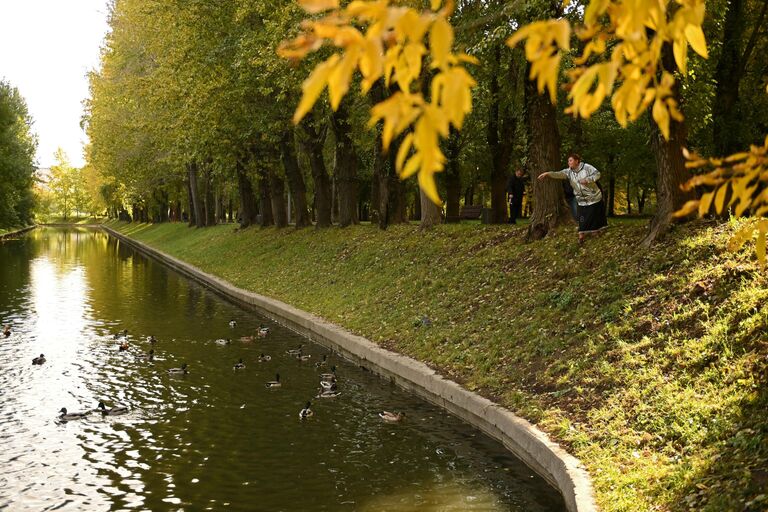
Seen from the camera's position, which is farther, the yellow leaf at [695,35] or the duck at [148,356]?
the duck at [148,356]

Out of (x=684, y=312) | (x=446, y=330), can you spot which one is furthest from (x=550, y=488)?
(x=446, y=330)

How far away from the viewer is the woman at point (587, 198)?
15344 millimetres

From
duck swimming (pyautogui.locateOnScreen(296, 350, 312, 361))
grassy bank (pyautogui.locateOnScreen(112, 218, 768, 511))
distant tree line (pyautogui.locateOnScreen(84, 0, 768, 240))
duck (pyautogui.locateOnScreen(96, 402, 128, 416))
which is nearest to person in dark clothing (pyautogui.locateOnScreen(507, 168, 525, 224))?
distant tree line (pyautogui.locateOnScreen(84, 0, 768, 240))

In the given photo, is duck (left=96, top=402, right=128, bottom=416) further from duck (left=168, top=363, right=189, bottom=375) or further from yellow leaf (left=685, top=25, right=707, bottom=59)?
yellow leaf (left=685, top=25, right=707, bottom=59)

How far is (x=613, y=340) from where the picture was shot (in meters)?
10.8

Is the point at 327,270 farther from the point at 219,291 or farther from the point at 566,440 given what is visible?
the point at 566,440

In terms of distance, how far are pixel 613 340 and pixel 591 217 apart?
5054 mm

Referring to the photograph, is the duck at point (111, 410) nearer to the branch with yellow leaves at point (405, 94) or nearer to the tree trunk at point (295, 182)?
the branch with yellow leaves at point (405, 94)

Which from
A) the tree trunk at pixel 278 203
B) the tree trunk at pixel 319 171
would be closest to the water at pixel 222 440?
the tree trunk at pixel 319 171

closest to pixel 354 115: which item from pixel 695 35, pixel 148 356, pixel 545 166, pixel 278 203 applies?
pixel 278 203

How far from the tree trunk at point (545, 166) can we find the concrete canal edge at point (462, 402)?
194 inches

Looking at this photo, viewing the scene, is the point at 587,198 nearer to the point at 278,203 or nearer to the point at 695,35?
the point at 695,35

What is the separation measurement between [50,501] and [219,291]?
20481mm

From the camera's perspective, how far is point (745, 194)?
3.62 meters
